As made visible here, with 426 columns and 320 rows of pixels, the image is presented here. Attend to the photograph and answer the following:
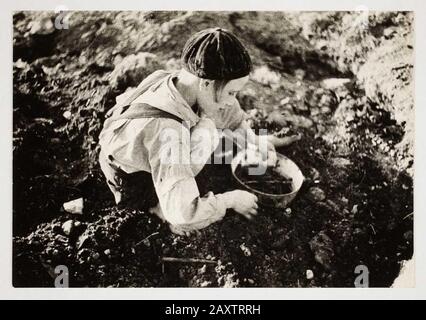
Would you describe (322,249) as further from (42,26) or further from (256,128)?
(42,26)

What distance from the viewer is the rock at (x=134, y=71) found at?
197 cm

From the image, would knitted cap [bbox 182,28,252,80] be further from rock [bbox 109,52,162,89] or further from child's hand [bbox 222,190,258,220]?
child's hand [bbox 222,190,258,220]

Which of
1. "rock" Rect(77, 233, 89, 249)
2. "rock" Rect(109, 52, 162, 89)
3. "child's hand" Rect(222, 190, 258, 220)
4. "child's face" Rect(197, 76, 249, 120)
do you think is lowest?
"rock" Rect(77, 233, 89, 249)

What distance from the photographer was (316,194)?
1977 mm

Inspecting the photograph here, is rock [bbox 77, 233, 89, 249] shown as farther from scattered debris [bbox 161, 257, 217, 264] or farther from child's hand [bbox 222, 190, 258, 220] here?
child's hand [bbox 222, 190, 258, 220]

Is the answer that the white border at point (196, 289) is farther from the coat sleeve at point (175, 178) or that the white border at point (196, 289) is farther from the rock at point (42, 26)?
the coat sleeve at point (175, 178)

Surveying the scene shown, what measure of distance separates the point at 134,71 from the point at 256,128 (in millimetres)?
506

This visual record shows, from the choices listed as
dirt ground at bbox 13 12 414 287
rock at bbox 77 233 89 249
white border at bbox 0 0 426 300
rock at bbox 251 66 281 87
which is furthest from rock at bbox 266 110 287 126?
rock at bbox 77 233 89 249

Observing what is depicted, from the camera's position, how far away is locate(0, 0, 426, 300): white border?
197 centimetres

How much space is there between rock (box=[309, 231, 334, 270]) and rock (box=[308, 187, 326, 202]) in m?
0.13

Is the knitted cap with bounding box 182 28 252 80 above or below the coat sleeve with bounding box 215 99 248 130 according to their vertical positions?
above

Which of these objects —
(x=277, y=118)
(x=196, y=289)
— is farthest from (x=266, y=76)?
(x=196, y=289)

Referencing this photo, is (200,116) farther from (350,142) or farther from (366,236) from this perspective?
(366,236)

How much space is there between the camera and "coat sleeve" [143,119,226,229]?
76.2 inches
